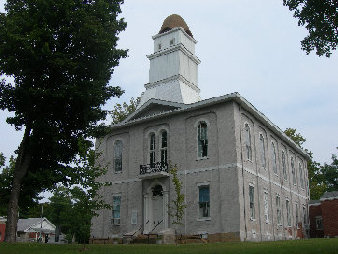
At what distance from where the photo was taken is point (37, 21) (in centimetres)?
1972

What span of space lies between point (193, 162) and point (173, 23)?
14307mm

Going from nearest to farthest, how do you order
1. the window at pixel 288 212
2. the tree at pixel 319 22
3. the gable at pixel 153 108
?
the tree at pixel 319 22 → the gable at pixel 153 108 → the window at pixel 288 212

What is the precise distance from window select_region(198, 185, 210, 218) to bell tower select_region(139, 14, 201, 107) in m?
8.16

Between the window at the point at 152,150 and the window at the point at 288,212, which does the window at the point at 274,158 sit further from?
the window at the point at 152,150

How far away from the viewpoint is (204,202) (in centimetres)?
2509

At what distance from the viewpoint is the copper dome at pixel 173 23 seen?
3491 cm

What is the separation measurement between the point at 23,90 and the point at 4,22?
353 centimetres

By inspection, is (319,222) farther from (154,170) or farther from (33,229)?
(33,229)

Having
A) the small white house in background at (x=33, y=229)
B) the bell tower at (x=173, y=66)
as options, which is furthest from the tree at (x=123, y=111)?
the small white house in background at (x=33, y=229)

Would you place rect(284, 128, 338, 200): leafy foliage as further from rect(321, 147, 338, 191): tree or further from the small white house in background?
the small white house in background

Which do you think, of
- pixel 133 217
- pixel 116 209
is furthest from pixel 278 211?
pixel 116 209

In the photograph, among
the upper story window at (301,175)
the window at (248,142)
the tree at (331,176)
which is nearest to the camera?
the window at (248,142)

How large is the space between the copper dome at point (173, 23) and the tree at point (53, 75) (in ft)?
41.5

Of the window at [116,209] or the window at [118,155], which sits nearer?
the window at [116,209]
